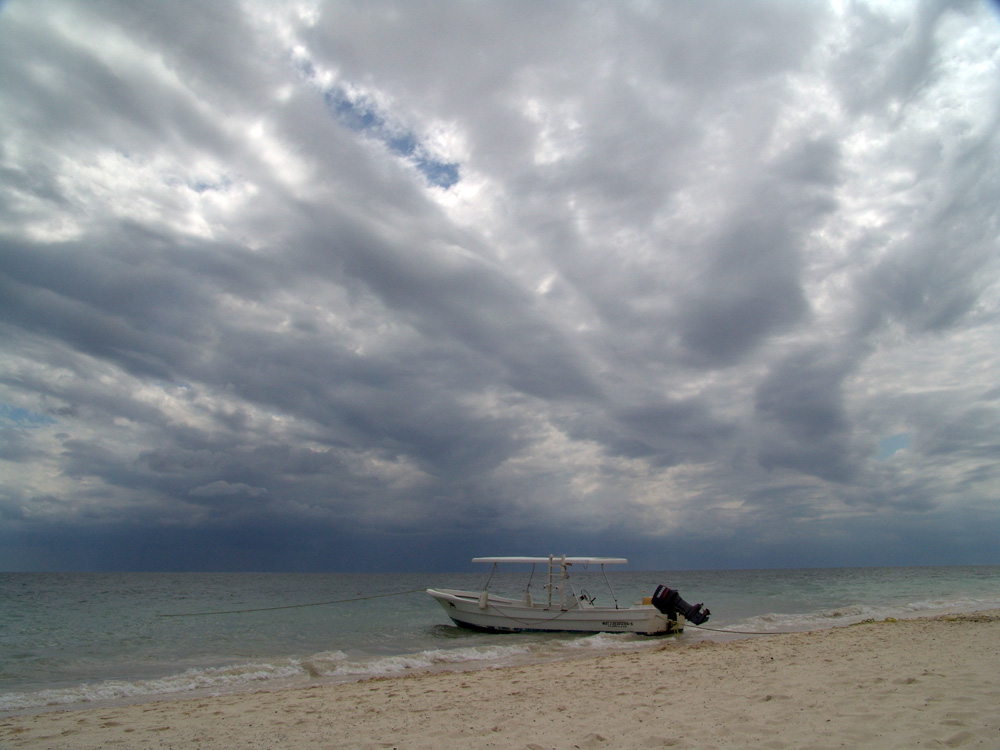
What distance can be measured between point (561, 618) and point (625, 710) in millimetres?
15030

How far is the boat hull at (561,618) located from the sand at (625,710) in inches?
355

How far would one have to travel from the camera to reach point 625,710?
8188 mm

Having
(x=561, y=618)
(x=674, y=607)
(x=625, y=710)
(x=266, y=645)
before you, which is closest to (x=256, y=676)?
(x=266, y=645)

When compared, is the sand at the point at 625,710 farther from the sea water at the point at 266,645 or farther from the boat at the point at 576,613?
the boat at the point at 576,613

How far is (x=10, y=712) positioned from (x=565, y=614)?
664 inches

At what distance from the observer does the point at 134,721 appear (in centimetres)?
941

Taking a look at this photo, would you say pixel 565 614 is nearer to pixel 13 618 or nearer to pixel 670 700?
pixel 670 700

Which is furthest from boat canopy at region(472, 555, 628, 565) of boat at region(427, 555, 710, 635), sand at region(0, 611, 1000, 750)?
sand at region(0, 611, 1000, 750)

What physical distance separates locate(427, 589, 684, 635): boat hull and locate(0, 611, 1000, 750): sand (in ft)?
29.6

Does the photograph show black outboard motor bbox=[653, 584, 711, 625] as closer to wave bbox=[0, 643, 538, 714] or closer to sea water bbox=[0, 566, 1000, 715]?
sea water bbox=[0, 566, 1000, 715]

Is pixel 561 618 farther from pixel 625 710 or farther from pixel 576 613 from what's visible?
pixel 625 710

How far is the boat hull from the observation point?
21.7m

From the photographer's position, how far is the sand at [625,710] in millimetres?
6555

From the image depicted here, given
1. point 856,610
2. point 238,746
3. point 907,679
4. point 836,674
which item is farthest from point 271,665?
point 856,610
